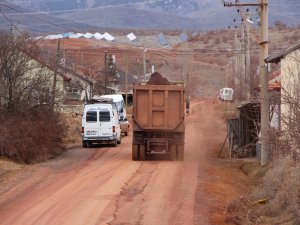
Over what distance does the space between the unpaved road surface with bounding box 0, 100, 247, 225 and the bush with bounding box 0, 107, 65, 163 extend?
0.97 meters

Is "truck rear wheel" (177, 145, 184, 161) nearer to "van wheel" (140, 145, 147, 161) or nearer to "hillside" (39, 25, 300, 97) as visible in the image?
"van wheel" (140, 145, 147, 161)

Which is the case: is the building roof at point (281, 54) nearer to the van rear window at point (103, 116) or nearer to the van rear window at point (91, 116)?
the van rear window at point (103, 116)

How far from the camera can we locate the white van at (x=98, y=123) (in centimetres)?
4062

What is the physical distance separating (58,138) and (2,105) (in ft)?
16.7

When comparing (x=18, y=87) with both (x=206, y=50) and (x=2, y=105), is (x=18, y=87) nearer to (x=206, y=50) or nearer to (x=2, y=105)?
(x=2, y=105)

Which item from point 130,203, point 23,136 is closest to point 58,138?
point 23,136

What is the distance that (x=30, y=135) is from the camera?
102 ft

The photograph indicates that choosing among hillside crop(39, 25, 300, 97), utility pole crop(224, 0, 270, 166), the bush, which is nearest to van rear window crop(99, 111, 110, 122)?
the bush

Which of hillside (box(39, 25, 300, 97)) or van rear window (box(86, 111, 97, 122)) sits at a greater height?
hillside (box(39, 25, 300, 97))

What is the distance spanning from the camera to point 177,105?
1187 inches

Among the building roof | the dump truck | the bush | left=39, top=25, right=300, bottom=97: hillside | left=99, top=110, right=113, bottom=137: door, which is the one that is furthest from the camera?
left=39, top=25, right=300, bottom=97: hillside

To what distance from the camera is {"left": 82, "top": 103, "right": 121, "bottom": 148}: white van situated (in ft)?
133

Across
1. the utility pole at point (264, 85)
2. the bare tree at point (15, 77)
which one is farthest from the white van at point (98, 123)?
the utility pole at point (264, 85)

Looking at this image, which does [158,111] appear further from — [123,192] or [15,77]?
[123,192]
